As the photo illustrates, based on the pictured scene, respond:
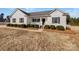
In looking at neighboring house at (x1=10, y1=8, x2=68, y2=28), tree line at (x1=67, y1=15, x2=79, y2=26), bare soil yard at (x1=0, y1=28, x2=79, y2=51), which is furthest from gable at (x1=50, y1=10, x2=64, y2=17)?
bare soil yard at (x1=0, y1=28, x2=79, y2=51)

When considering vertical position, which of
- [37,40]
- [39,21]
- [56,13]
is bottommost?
[37,40]

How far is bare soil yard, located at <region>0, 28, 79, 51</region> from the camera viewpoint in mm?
3201

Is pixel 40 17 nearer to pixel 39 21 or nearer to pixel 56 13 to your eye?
Result: pixel 39 21

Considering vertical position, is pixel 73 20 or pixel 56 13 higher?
pixel 56 13

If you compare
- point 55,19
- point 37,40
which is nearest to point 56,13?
point 55,19

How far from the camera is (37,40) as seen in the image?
3236 millimetres

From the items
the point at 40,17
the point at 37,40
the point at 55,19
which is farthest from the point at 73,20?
the point at 37,40

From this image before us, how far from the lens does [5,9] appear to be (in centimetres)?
321

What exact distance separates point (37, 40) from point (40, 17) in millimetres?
375

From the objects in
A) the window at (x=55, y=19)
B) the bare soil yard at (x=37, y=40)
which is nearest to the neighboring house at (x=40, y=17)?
the window at (x=55, y=19)

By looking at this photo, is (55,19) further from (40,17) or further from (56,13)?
(40,17)

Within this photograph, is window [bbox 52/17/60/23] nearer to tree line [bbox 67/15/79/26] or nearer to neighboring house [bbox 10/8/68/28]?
neighboring house [bbox 10/8/68/28]
